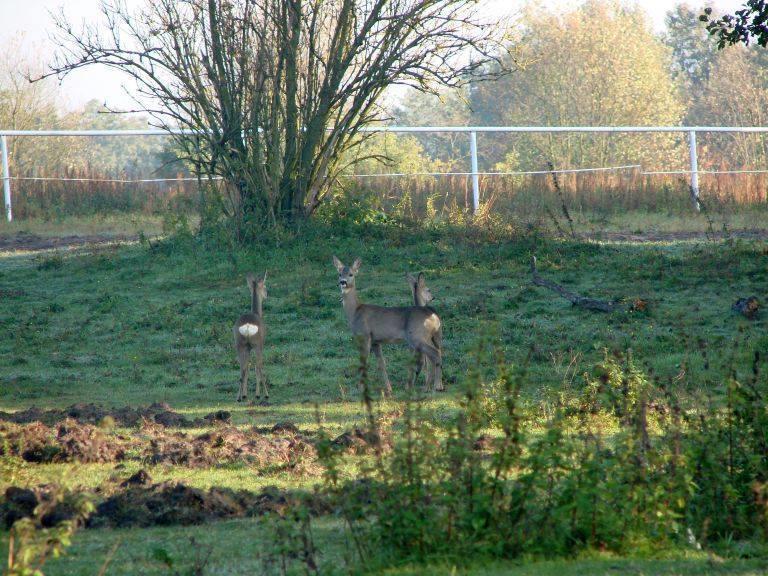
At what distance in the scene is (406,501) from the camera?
229 inches

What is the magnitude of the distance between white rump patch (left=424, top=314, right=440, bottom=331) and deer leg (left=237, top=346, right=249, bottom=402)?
2.07 metres

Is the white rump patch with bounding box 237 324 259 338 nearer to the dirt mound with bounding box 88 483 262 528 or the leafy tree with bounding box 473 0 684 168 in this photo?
the dirt mound with bounding box 88 483 262 528

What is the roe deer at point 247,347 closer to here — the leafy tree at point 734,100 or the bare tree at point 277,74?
the bare tree at point 277,74

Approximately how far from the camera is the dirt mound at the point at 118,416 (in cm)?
1032

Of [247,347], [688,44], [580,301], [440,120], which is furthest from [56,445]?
[440,120]

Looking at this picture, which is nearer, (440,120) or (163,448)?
(163,448)

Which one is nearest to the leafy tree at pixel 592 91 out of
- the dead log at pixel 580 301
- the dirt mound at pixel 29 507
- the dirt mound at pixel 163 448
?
the dead log at pixel 580 301

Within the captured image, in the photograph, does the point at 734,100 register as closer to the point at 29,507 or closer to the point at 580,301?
the point at 580,301

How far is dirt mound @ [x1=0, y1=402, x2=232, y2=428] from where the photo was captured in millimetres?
10320

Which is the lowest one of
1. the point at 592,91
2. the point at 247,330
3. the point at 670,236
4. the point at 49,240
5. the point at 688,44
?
the point at 247,330

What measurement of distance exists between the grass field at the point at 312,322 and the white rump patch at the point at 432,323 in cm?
62

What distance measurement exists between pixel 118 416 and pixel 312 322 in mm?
5276

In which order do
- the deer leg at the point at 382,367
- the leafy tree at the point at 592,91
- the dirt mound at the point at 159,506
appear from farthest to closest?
the leafy tree at the point at 592,91 → the deer leg at the point at 382,367 → the dirt mound at the point at 159,506

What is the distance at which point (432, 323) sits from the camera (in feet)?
41.2
